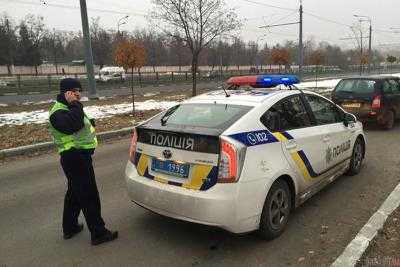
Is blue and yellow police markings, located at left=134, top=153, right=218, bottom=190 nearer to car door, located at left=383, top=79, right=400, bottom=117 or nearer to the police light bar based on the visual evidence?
the police light bar

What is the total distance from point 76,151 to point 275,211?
85.0 inches

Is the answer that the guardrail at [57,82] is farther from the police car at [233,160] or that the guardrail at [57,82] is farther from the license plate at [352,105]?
the police car at [233,160]

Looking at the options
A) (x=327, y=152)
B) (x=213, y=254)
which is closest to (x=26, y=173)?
(x=213, y=254)

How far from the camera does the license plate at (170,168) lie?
Result: 4.31m

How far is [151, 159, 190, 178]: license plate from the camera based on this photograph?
431 cm

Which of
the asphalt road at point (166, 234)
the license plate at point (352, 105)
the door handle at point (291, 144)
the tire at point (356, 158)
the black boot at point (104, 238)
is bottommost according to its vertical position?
the asphalt road at point (166, 234)

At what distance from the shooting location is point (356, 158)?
6.93m

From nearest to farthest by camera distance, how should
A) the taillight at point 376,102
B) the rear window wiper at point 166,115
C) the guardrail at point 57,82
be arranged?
1. the rear window wiper at point 166,115
2. the taillight at point 376,102
3. the guardrail at point 57,82

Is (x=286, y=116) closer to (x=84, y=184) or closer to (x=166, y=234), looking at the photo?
(x=166, y=234)

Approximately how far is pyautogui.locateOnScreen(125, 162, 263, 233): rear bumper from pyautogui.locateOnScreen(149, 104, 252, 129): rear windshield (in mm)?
691

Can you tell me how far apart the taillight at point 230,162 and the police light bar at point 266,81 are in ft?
7.18

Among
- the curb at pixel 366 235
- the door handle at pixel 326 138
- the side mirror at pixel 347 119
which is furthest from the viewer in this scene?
the side mirror at pixel 347 119

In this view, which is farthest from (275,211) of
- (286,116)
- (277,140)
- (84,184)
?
(84,184)

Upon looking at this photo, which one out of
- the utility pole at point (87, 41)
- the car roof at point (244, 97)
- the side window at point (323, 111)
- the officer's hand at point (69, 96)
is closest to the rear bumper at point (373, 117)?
the side window at point (323, 111)
